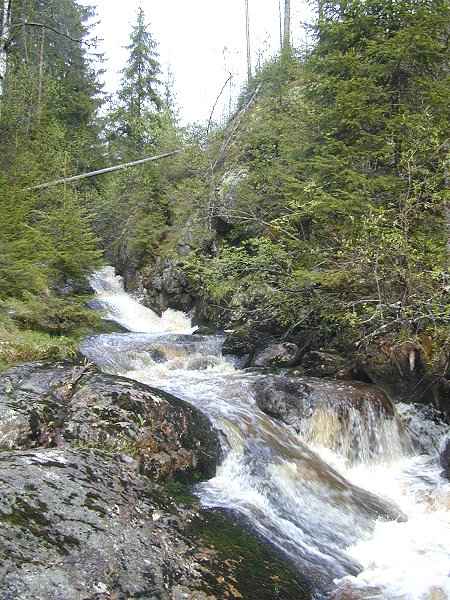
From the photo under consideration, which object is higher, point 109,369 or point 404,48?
point 404,48

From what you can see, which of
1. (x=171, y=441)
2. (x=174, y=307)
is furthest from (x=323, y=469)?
(x=174, y=307)

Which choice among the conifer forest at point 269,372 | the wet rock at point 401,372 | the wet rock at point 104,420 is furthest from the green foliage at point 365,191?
the wet rock at point 104,420

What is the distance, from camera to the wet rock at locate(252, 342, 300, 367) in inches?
438

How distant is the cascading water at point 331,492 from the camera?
15.7ft

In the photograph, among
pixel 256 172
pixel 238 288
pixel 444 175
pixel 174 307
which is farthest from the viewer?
pixel 174 307

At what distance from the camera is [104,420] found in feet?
17.7

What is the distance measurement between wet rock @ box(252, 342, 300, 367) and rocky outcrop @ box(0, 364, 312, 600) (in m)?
4.95

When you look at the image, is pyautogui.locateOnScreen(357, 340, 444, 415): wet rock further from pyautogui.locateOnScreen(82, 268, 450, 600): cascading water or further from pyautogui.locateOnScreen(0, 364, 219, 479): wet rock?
pyautogui.locateOnScreen(0, 364, 219, 479): wet rock

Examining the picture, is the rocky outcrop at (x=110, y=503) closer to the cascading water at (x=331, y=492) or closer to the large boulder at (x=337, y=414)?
the cascading water at (x=331, y=492)

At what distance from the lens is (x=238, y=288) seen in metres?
10.6

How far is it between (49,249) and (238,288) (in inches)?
171

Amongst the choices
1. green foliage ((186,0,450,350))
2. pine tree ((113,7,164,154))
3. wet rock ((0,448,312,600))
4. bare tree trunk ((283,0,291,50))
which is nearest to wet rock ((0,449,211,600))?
wet rock ((0,448,312,600))

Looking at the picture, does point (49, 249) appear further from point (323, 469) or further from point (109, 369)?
point (323, 469)

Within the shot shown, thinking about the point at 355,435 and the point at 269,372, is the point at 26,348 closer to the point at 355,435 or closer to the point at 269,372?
the point at 269,372
